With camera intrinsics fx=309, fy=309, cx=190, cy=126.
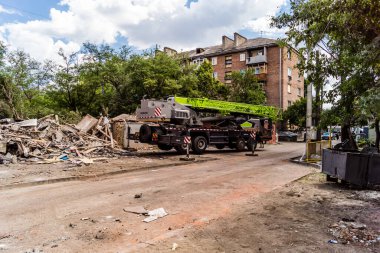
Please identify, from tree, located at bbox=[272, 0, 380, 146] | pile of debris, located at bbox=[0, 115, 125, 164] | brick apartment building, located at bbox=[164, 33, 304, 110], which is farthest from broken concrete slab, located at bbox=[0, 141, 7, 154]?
brick apartment building, located at bbox=[164, 33, 304, 110]

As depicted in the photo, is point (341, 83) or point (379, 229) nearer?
point (379, 229)

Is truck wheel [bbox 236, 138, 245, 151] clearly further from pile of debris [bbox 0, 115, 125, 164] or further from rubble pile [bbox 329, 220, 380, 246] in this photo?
rubble pile [bbox 329, 220, 380, 246]

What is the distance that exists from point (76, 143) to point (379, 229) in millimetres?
15343

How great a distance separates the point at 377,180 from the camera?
859 cm

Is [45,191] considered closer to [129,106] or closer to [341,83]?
[341,83]

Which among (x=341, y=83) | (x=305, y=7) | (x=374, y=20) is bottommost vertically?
(x=341, y=83)

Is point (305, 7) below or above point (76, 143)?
above

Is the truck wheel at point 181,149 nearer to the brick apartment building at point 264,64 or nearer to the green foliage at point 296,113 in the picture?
the brick apartment building at point 264,64

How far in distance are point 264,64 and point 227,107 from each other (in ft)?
91.6

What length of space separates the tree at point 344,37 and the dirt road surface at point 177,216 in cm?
310

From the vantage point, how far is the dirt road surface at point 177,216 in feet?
14.9

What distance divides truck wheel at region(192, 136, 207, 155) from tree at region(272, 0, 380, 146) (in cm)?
992

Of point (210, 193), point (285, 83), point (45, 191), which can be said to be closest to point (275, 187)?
point (210, 193)

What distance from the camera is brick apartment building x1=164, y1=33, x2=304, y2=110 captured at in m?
45.5
